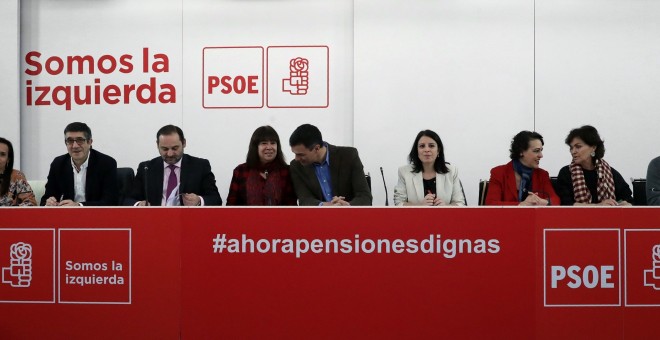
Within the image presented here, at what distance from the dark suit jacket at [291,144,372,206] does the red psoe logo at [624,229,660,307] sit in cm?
162

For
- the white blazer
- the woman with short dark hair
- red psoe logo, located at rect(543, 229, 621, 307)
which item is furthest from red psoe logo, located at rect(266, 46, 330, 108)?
red psoe logo, located at rect(543, 229, 621, 307)

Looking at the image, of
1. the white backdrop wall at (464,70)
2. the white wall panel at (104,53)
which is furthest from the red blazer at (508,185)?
→ the white wall panel at (104,53)

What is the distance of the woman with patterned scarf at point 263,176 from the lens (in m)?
4.64

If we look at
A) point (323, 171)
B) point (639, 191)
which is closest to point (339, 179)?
point (323, 171)

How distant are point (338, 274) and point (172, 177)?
5.70 feet

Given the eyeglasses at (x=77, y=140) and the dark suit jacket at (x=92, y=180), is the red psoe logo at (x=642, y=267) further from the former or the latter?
the eyeglasses at (x=77, y=140)

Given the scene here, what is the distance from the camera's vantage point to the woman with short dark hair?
4614 millimetres

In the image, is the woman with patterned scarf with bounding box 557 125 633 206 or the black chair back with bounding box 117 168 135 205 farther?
the black chair back with bounding box 117 168 135 205

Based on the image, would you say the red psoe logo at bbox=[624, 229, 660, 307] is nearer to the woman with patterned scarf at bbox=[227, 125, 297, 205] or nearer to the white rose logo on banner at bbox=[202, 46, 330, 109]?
the woman with patterned scarf at bbox=[227, 125, 297, 205]

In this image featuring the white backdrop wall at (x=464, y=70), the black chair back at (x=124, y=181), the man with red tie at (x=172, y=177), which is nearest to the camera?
the man with red tie at (x=172, y=177)

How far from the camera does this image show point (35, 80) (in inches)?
260

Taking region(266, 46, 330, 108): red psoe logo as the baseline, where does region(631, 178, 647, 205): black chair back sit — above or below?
below

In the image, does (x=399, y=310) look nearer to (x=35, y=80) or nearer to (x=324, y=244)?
(x=324, y=244)

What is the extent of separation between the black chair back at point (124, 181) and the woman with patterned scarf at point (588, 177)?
3.07 m
